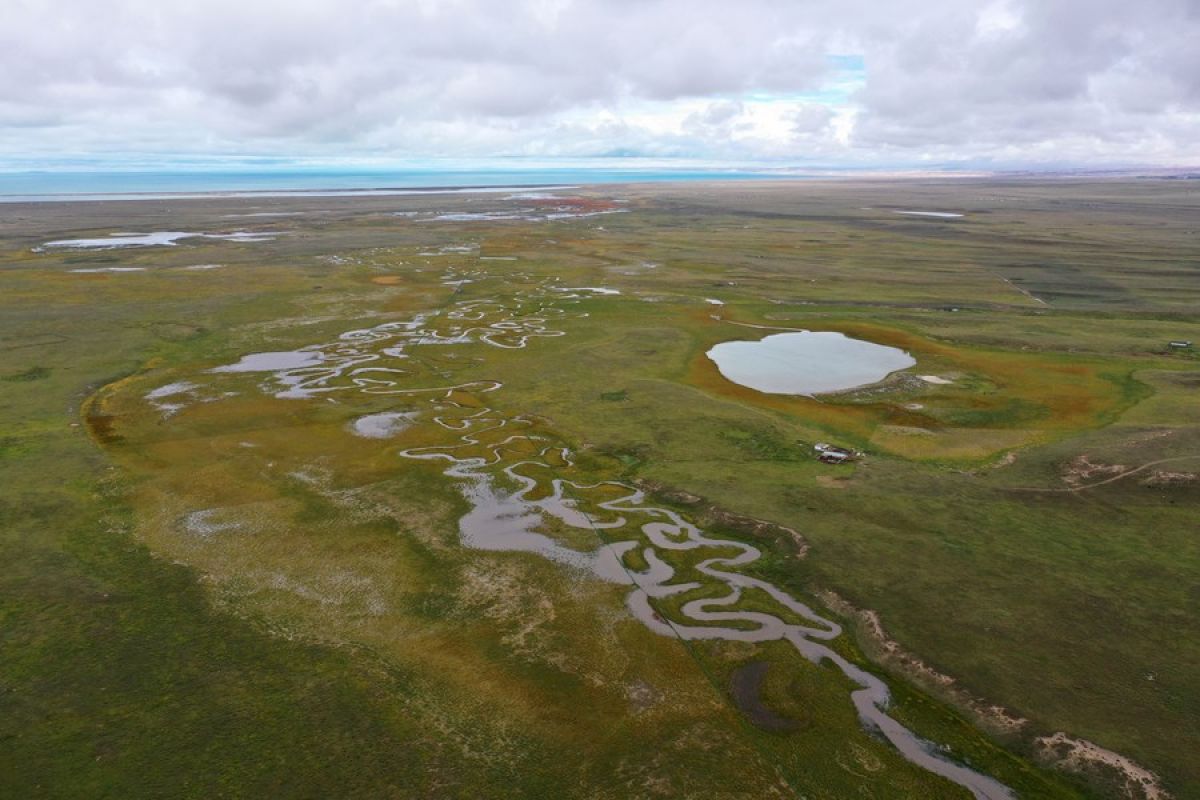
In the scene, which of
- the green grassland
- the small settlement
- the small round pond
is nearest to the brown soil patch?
the green grassland

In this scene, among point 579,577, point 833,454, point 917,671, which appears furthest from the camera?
point 833,454

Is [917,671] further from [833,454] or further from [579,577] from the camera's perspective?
[833,454]

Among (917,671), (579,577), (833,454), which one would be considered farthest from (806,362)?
(917,671)

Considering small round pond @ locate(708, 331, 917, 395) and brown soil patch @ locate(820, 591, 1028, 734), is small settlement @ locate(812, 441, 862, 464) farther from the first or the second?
brown soil patch @ locate(820, 591, 1028, 734)

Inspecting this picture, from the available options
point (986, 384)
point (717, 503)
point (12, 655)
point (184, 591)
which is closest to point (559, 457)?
point (717, 503)

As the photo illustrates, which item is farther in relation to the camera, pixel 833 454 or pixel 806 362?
pixel 806 362
